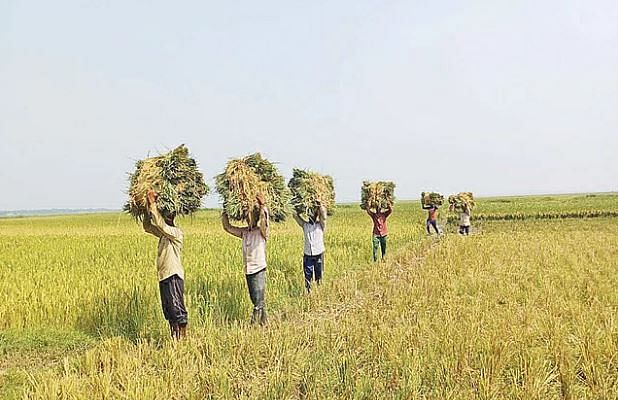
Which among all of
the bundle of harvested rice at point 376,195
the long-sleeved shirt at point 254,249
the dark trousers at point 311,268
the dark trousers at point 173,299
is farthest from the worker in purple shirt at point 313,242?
the bundle of harvested rice at point 376,195

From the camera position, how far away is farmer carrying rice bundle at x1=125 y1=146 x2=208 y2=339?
553 centimetres

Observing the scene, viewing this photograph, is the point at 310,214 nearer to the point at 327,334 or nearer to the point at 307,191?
the point at 307,191

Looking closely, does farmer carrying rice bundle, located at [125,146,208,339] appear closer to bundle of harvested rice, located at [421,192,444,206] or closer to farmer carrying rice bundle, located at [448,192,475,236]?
farmer carrying rice bundle, located at [448,192,475,236]

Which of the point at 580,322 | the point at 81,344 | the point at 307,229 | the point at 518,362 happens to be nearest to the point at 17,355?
the point at 81,344

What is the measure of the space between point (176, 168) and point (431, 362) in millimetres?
3362

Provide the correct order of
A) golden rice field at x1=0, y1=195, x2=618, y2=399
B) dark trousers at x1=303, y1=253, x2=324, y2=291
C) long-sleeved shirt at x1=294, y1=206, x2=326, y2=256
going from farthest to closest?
dark trousers at x1=303, y1=253, x2=324, y2=291
long-sleeved shirt at x1=294, y1=206, x2=326, y2=256
golden rice field at x1=0, y1=195, x2=618, y2=399

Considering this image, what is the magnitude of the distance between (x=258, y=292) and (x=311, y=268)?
2.47 m

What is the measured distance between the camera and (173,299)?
18.2ft

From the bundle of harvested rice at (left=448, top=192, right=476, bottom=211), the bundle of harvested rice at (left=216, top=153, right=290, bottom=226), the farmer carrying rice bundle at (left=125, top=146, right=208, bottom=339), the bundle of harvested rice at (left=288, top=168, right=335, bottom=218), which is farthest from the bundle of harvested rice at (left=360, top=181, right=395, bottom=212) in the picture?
the bundle of harvested rice at (left=448, top=192, right=476, bottom=211)

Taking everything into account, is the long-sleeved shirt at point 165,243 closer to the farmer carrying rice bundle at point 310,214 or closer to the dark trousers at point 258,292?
the dark trousers at point 258,292

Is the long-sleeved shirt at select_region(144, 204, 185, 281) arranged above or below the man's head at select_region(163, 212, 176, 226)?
below

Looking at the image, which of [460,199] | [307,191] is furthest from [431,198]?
[307,191]

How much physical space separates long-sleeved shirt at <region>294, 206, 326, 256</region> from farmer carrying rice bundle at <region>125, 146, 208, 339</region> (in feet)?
10.0

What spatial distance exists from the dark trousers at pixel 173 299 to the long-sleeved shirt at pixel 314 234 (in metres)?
3.29
